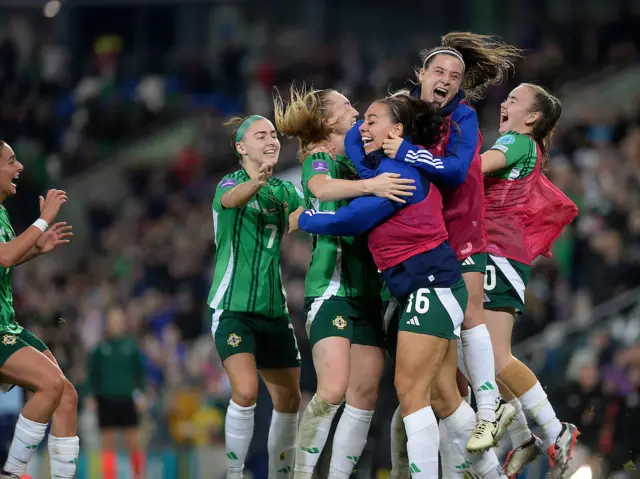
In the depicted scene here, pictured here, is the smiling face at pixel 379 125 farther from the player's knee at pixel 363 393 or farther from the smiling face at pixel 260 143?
the player's knee at pixel 363 393

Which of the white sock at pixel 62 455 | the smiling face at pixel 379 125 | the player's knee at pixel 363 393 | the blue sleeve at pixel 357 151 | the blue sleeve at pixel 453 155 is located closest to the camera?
the blue sleeve at pixel 453 155

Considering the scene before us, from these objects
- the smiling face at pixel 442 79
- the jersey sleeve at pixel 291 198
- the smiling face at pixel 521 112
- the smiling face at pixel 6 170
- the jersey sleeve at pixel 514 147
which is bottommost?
the jersey sleeve at pixel 291 198

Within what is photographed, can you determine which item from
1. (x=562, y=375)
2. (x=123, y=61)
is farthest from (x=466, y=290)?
(x=123, y=61)

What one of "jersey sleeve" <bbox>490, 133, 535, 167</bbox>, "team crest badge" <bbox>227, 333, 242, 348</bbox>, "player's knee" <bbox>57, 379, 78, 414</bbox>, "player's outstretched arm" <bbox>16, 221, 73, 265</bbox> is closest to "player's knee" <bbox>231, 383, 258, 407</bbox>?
"team crest badge" <bbox>227, 333, 242, 348</bbox>

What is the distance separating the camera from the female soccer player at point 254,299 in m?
6.72

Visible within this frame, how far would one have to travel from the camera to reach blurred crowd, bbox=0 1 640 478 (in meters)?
11.4

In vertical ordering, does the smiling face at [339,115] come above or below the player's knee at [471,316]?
above

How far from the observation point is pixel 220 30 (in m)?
20.6

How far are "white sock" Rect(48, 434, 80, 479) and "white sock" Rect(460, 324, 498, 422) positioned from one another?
8.01 feet

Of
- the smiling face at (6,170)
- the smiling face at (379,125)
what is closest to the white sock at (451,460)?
the smiling face at (379,125)

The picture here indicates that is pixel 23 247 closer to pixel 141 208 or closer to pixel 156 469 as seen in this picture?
pixel 156 469

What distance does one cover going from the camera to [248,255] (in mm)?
6852

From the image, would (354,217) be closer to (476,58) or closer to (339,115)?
(339,115)

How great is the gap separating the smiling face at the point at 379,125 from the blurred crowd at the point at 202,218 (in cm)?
352
